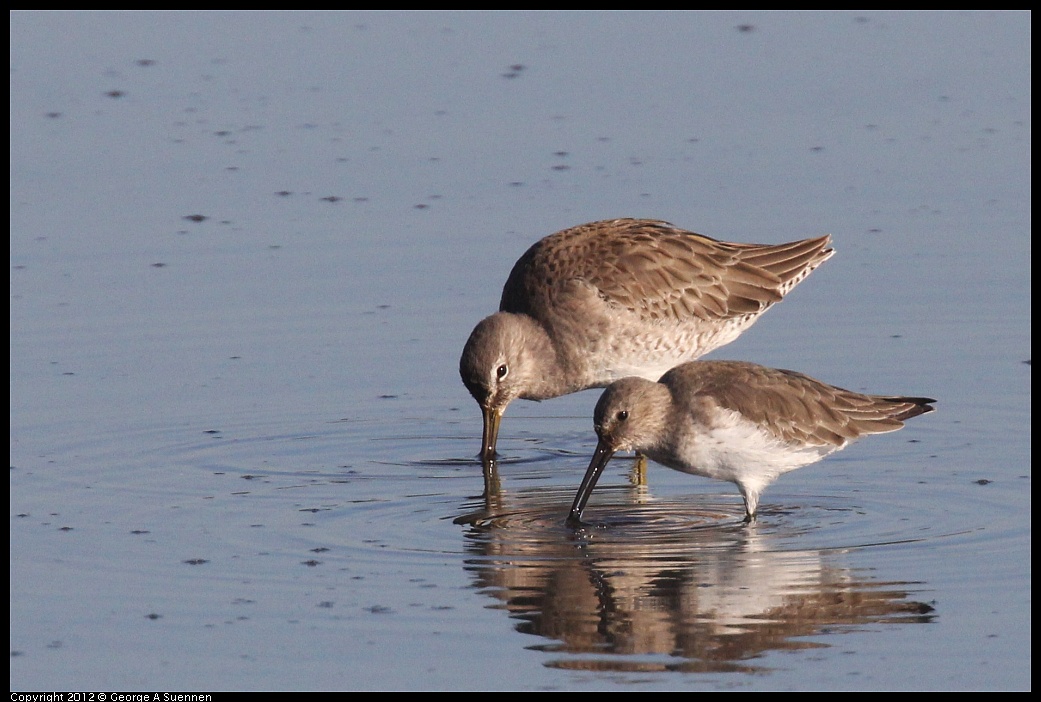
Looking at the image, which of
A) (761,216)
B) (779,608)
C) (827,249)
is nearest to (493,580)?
(779,608)

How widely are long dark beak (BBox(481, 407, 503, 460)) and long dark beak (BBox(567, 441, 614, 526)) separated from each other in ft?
3.94

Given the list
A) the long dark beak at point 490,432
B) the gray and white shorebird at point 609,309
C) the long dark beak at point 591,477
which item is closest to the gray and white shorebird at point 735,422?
the long dark beak at point 591,477

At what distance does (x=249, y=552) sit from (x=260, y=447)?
6.07 ft

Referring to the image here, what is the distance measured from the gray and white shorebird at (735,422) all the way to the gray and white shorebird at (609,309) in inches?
57.1

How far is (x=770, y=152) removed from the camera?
49.5 feet

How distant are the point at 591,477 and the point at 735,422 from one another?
A: 2.63ft

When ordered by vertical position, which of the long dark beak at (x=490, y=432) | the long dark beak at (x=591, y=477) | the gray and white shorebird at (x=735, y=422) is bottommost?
the long dark beak at (x=490, y=432)

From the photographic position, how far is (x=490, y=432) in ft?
38.0

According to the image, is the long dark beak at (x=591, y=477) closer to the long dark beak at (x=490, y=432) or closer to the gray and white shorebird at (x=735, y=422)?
the gray and white shorebird at (x=735, y=422)

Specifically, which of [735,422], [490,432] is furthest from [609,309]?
[735,422]

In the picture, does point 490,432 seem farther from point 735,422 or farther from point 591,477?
point 735,422

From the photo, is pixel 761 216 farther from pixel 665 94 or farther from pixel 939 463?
pixel 939 463

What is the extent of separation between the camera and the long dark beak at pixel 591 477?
10234 millimetres
